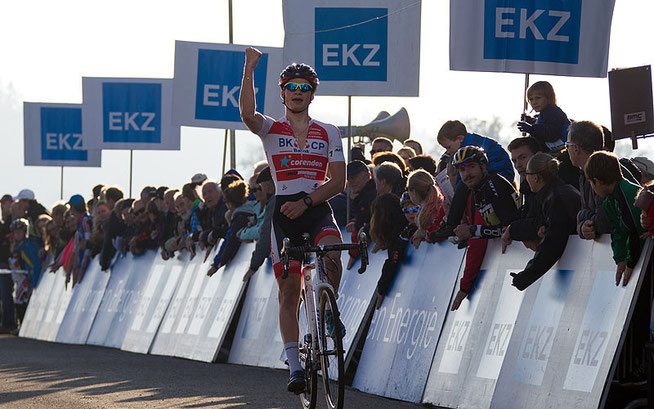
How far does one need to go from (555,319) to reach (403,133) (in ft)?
65.6

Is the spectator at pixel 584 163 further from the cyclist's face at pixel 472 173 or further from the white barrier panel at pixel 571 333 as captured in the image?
the cyclist's face at pixel 472 173

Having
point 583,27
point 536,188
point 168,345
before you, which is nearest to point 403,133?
point 168,345

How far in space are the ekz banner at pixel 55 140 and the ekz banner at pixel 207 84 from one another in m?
9.34

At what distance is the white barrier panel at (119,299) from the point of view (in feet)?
67.4

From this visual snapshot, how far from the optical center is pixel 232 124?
19594 mm

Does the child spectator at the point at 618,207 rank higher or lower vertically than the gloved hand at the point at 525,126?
lower

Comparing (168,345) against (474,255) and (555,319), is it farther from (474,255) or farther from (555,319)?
(555,319)

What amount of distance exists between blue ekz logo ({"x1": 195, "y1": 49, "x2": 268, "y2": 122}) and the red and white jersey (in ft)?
32.0

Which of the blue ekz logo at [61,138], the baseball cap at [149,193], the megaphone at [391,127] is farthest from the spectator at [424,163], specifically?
the blue ekz logo at [61,138]

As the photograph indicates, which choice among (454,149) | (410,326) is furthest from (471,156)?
(454,149)

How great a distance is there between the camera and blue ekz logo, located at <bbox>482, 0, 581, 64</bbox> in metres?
12.7

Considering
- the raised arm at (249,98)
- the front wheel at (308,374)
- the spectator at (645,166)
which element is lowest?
the front wheel at (308,374)

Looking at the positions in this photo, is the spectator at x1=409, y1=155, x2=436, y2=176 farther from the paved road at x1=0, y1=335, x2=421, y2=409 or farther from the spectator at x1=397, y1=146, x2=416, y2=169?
the paved road at x1=0, y1=335, x2=421, y2=409

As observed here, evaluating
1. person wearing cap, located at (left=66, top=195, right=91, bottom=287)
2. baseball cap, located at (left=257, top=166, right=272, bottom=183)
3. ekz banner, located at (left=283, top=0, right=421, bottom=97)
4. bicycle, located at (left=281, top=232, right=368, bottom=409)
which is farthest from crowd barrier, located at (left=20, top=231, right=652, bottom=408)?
person wearing cap, located at (left=66, top=195, right=91, bottom=287)
